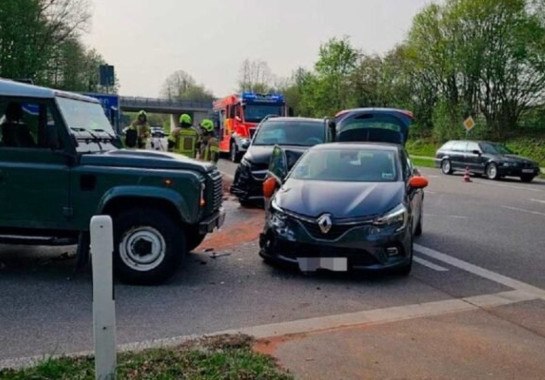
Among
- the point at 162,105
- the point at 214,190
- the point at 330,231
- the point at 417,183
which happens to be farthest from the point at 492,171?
the point at 162,105

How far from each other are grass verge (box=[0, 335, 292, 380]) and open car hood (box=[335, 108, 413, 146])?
28.9 ft

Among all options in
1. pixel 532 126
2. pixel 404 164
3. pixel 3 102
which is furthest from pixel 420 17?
pixel 3 102

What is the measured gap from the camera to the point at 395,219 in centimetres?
701

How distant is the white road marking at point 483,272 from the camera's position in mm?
6945

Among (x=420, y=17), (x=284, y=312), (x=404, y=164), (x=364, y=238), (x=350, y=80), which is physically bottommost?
(x=284, y=312)

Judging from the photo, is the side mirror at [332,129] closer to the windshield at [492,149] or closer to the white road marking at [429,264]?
the white road marking at [429,264]

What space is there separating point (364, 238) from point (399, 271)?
2.45ft

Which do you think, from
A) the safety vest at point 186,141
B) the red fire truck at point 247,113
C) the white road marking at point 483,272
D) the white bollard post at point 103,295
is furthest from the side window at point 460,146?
the white bollard post at point 103,295

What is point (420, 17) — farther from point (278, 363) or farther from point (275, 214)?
point (278, 363)

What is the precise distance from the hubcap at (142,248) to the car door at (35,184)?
0.67 m

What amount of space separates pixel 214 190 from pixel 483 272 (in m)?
3.45

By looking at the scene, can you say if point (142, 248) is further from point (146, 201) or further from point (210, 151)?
point (210, 151)

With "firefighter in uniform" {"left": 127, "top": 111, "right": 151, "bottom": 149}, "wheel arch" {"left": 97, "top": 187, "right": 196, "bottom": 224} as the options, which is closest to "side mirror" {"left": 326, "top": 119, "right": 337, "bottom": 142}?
"firefighter in uniform" {"left": 127, "top": 111, "right": 151, "bottom": 149}

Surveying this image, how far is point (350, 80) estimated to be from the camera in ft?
185
